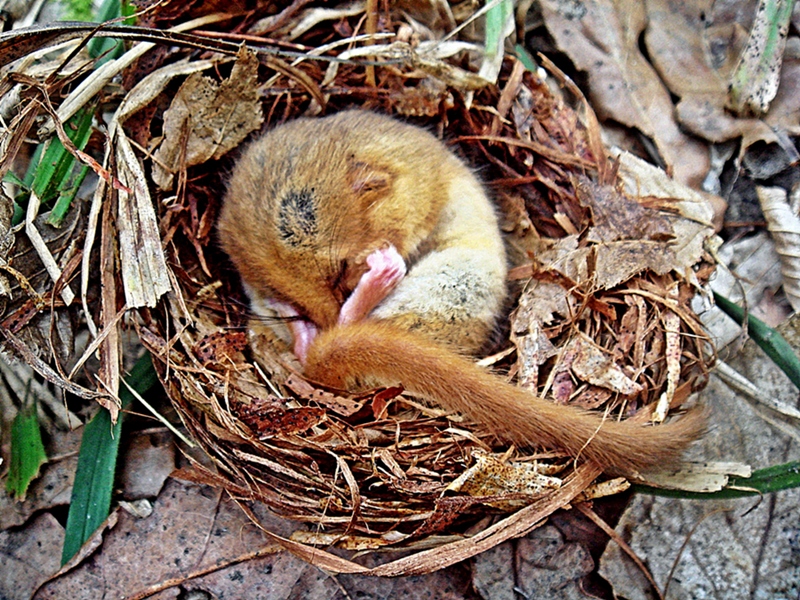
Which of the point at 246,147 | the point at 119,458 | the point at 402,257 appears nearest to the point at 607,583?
the point at 402,257

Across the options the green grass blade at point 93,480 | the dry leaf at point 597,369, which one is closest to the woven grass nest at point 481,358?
the dry leaf at point 597,369

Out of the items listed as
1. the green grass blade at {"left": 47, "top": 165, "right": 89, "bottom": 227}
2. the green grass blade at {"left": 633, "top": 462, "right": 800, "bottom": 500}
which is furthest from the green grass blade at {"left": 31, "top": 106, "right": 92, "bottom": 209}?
the green grass blade at {"left": 633, "top": 462, "right": 800, "bottom": 500}

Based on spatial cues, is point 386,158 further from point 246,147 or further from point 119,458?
point 119,458

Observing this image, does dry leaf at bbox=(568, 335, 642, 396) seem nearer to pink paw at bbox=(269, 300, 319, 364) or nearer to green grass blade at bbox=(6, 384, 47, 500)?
pink paw at bbox=(269, 300, 319, 364)

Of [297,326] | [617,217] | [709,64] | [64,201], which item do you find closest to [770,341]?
[617,217]

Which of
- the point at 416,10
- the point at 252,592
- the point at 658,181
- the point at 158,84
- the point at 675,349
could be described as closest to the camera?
the point at 252,592

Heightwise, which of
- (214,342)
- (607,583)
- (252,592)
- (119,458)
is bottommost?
(607,583)

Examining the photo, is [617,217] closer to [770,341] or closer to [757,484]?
[770,341]
